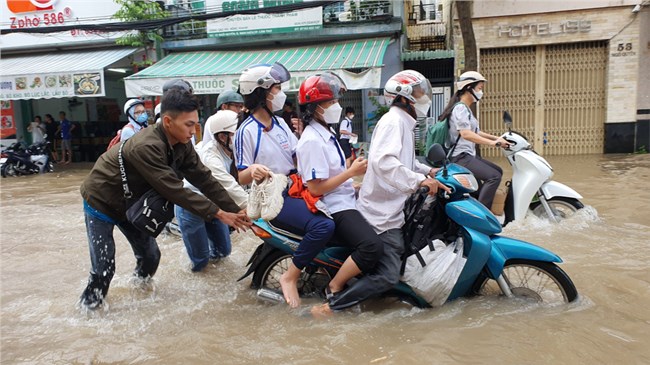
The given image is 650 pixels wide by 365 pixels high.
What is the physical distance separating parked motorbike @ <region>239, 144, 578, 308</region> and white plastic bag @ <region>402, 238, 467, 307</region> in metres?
0.05

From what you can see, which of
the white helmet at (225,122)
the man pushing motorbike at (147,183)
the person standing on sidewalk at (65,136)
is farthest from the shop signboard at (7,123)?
the man pushing motorbike at (147,183)

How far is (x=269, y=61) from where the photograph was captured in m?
13.0

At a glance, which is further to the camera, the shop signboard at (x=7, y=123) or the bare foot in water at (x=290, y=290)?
the shop signboard at (x=7, y=123)

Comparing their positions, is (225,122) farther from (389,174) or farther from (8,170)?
(8,170)

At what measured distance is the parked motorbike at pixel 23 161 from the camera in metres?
13.4

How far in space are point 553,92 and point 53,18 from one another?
14415mm

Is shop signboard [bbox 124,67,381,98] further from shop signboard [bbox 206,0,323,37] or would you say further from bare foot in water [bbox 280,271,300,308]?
bare foot in water [bbox 280,271,300,308]

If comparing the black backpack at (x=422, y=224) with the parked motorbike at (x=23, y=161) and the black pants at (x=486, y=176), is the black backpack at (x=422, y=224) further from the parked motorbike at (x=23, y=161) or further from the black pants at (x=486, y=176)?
the parked motorbike at (x=23, y=161)

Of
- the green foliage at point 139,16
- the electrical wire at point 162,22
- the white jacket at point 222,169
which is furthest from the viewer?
the green foliage at point 139,16

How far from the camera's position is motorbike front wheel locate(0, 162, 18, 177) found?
44.0 feet

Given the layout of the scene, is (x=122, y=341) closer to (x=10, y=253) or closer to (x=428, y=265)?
(x=428, y=265)

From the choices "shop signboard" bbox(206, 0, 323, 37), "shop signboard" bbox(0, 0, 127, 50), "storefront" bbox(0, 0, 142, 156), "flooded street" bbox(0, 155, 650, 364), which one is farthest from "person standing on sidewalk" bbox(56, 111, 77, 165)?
"flooded street" bbox(0, 155, 650, 364)

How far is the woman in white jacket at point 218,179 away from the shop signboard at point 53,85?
10.2m

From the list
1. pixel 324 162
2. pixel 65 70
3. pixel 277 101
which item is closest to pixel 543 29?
pixel 277 101
